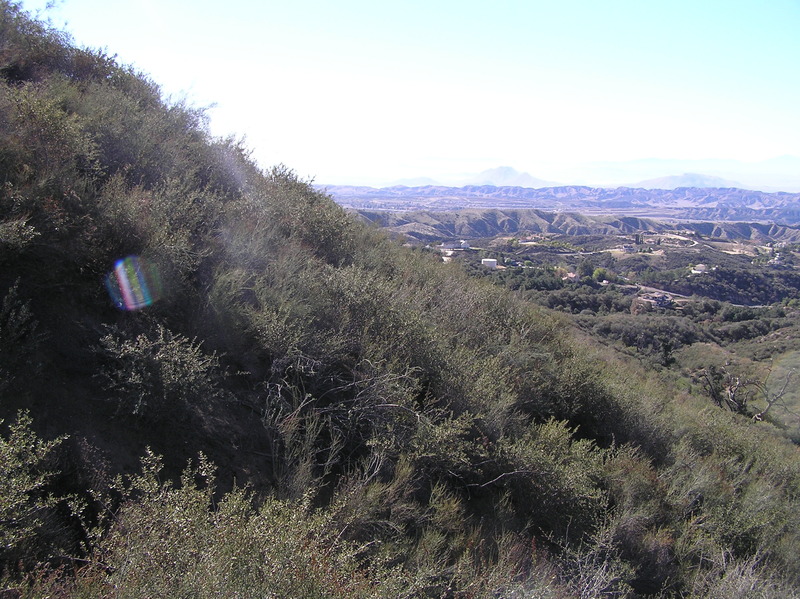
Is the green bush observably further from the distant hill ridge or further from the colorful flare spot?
the distant hill ridge

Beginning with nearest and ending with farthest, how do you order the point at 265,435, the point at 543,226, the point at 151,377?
the point at 151,377 < the point at 265,435 < the point at 543,226

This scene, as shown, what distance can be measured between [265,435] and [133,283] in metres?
2.15

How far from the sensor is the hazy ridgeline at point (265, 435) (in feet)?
8.48

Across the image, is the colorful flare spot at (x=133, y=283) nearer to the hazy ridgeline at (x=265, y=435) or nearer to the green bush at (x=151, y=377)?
the hazy ridgeline at (x=265, y=435)

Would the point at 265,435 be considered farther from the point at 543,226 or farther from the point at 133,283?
the point at 543,226

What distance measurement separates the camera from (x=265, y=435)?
15.0 feet

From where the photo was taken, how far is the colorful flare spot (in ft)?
14.7

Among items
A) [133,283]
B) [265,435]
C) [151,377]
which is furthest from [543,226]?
[151,377]

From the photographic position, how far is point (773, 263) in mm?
61906

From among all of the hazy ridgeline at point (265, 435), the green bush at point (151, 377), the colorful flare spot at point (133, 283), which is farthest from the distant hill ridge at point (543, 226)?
the green bush at point (151, 377)

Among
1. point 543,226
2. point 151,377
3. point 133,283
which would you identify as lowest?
point 151,377

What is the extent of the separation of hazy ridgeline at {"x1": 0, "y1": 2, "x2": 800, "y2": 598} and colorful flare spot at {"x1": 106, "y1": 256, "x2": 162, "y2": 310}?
4cm

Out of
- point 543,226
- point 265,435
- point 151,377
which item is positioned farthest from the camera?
point 543,226

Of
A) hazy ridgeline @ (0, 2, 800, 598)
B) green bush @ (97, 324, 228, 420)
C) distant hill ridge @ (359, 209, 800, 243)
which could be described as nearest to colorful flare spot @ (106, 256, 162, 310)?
hazy ridgeline @ (0, 2, 800, 598)
